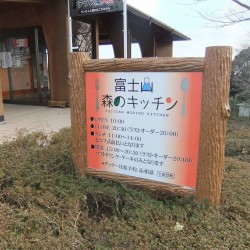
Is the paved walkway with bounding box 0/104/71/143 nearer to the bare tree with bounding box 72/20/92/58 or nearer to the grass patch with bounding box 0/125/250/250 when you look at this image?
the bare tree with bounding box 72/20/92/58

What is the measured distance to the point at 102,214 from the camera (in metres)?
2.54

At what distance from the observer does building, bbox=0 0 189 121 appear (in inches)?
331

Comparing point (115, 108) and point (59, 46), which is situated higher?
point (59, 46)

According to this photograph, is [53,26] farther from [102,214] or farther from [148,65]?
[102,214]

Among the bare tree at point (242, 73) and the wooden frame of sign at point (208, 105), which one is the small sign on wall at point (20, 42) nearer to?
the bare tree at point (242, 73)

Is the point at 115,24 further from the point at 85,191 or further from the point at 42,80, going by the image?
the point at 85,191

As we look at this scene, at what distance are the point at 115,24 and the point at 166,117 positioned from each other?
734cm

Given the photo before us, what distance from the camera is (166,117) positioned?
249 cm

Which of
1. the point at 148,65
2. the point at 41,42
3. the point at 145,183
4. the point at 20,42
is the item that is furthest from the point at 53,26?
the point at 145,183

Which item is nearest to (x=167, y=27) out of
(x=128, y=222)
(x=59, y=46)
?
(x=59, y=46)

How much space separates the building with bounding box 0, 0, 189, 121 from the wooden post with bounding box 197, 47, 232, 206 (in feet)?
19.5

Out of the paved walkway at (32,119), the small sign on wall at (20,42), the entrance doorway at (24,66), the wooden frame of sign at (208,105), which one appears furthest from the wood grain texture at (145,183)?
the small sign on wall at (20,42)

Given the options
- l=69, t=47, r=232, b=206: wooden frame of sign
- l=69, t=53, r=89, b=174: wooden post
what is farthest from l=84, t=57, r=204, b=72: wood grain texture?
l=69, t=53, r=89, b=174: wooden post

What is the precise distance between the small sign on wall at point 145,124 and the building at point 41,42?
5.54 metres
